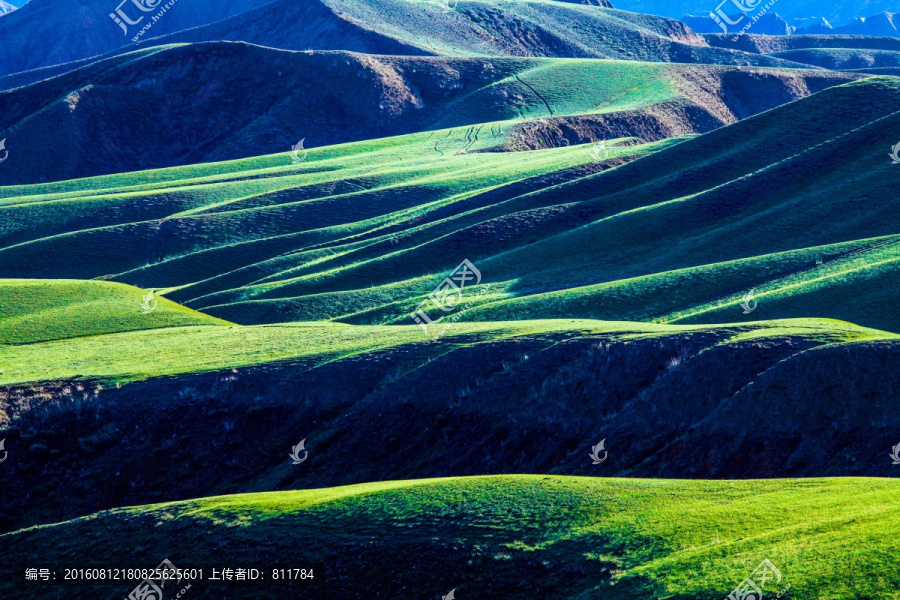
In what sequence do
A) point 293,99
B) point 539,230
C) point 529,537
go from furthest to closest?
point 293,99, point 539,230, point 529,537

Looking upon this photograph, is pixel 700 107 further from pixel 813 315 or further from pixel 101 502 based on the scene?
pixel 101 502

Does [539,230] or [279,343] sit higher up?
[539,230]

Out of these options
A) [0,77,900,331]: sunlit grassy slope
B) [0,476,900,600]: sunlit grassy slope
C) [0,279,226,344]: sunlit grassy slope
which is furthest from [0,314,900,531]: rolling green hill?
[0,77,900,331]: sunlit grassy slope

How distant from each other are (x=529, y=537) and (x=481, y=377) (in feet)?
46.0

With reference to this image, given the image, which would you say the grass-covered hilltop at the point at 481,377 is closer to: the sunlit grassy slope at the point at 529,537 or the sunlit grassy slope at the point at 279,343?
the sunlit grassy slope at the point at 529,537

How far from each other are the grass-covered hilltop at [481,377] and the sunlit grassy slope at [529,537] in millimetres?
94

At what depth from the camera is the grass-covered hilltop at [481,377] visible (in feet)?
74.0

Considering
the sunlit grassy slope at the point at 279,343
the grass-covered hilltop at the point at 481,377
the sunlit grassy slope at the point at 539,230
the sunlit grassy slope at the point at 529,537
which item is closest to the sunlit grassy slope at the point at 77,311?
the grass-covered hilltop at the point at 481,377

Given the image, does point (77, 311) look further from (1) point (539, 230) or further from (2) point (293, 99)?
(2) point (293, 99)

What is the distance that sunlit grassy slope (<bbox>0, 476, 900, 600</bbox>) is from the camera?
18.8m

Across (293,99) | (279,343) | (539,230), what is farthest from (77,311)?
(293,99)

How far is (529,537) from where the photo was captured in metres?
22.8

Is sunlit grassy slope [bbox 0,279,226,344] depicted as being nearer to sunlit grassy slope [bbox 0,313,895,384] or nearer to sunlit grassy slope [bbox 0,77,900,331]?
sunlit grassy slope [bbox 0,313,895,384]

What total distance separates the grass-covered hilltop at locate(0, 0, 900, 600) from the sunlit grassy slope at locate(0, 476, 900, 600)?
94 millimetres
